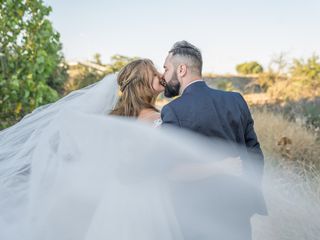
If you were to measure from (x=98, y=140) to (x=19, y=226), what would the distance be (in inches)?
31.4

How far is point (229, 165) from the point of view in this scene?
8.55 ft

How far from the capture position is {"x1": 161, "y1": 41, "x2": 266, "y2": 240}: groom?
2.46 meters

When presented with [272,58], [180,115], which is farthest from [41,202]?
[272,58]

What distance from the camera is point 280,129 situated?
25.4 ft

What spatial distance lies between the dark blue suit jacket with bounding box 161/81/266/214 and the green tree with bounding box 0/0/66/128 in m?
3.17

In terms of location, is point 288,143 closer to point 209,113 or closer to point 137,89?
point 137,89

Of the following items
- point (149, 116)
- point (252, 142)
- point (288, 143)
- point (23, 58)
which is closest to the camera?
point (252, 142)

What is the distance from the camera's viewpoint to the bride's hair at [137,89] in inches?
118

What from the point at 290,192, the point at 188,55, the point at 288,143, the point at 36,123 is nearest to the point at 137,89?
the point at 188,55

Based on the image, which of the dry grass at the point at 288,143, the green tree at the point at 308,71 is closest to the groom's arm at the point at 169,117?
the dry grass at the point at 288,143

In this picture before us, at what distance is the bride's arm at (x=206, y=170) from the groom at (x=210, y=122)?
0.17 feet

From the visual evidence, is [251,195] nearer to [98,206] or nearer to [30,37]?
[98,206]

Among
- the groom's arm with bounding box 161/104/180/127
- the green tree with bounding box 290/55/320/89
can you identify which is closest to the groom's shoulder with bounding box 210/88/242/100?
the groom's arm with bounding box 161/104/180/127

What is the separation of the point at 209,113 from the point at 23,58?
3643 millimetres
